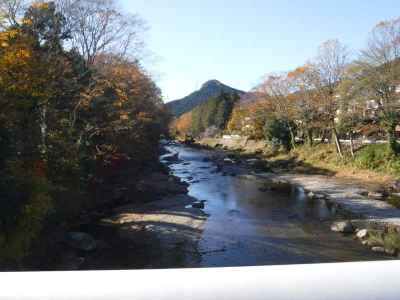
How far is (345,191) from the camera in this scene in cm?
1844

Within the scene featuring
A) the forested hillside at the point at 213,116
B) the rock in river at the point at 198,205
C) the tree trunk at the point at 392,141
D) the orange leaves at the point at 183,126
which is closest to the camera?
the rock in river at the point at 198,205

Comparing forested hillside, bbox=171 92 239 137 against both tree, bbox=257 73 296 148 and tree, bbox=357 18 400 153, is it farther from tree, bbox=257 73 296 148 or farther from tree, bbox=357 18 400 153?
tree, bbox=357 18 400 153

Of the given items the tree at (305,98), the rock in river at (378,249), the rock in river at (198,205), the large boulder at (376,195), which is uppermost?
the tree at (305,98)

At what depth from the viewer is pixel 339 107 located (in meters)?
24.3

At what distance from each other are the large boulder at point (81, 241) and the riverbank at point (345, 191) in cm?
818

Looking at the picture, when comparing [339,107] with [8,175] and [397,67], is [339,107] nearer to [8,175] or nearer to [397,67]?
[397,67]

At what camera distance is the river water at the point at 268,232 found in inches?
371

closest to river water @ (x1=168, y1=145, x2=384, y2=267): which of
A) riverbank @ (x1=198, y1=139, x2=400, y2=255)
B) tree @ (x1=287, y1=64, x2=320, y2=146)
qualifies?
riverbank @ (x1=198, y1=139, x2=400, y2=255)

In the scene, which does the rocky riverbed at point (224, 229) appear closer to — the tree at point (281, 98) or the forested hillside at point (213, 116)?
the tree at point (281, 98)

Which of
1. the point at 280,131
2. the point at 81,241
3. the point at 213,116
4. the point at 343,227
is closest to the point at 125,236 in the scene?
the point at 81,241

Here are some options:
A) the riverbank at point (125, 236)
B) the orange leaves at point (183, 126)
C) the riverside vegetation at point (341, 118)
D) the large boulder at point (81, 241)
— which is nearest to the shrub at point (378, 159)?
the riverside vegetation at point (341, 118)

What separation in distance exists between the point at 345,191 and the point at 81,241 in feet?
46.1

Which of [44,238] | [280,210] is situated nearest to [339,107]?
[280,210]

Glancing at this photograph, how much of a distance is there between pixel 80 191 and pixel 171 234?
14.9ft
